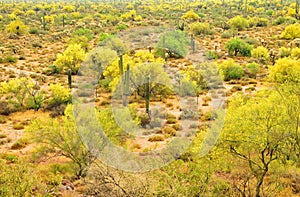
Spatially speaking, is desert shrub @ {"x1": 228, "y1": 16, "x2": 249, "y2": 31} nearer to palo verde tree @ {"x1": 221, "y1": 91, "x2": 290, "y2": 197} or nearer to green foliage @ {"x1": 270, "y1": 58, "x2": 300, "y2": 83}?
green foliage @ {"x1": 270, "y1": 58, "x2": 300, "y2": 83}

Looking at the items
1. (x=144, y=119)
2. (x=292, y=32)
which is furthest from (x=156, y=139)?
(x=292, y=32)

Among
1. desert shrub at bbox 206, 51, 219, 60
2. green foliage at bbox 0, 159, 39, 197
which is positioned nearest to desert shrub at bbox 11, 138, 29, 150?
green foliage at bbox 0, 159, 39, 197

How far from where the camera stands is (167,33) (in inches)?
1893

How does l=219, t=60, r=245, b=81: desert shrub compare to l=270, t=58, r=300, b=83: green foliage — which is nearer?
l=270, t=58, r=300, b=83: green foliage

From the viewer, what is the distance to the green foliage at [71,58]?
37281 mm

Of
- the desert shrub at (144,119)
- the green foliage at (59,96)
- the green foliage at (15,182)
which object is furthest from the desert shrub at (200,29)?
the green foliage at (15,182)

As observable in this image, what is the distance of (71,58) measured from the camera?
37219 millimetres

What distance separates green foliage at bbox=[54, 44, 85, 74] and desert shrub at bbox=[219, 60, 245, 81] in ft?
45.9

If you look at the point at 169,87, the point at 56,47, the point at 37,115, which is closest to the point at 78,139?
the point at 37,115

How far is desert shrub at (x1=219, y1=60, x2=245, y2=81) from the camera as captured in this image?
35.8 metres

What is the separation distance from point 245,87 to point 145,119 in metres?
12.3

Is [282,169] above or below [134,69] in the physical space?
below

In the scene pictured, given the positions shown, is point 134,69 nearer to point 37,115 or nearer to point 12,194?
point 37,115

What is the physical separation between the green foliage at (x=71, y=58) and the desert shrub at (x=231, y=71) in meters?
14.0
